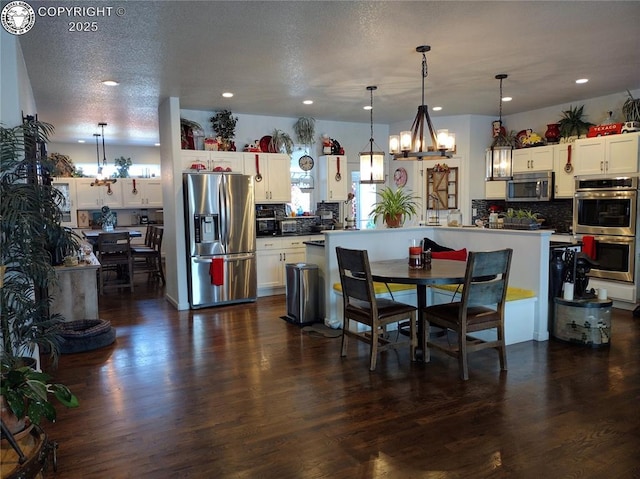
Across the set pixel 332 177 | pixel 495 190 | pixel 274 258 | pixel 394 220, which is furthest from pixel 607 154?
pixel 274 258

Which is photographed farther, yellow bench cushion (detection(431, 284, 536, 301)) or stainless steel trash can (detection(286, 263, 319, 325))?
stainless steel trash can (detection(286, 263, 319, 325))

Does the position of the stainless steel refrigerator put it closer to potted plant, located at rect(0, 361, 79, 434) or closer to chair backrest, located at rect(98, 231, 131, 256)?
chair backrest, located at rect(98, 231, 131, 256)

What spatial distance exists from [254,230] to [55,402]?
348 cm

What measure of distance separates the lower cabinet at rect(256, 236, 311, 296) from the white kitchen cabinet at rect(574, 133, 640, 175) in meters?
3.87

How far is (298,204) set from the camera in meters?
7.64

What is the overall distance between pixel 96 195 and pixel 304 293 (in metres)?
7.03

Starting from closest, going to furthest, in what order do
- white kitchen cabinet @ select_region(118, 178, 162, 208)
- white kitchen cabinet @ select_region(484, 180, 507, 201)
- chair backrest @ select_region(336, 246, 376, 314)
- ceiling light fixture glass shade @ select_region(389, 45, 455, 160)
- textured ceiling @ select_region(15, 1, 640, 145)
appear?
textured ceiling @ select_region(15, 1, 640, 145), chair backrest @ select_region(336, 246, 376, 314), ceiling light fixture glass shade @ select_region(389, 45, 455, 160), white kitchen cabinet @ select_region(484, 180, 507, 201), white kitchen cabinet @ select_region(118, 178, 162, 208)

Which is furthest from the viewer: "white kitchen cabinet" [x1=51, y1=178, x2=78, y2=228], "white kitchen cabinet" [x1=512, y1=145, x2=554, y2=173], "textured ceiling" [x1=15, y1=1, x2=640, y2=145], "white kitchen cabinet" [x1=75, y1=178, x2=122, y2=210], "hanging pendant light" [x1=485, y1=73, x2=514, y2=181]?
"white kitchen cabinet" [x1=75, y1=178, x2=122, y2=210]

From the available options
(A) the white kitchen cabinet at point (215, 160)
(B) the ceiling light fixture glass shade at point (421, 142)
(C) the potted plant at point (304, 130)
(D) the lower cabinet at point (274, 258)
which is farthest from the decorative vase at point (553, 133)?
(A) the white kitchen cabinet at point (215, 160)

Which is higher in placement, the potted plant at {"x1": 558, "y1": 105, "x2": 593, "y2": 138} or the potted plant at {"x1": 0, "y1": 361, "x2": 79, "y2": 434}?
the potted plant at {"x1": 558, "y1": 105, "x2": 593, "y2": 138}

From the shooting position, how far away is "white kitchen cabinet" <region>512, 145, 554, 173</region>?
21.7 feet

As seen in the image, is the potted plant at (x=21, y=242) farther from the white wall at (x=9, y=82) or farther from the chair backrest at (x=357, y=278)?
the chair backrest at (x=357, y=278)

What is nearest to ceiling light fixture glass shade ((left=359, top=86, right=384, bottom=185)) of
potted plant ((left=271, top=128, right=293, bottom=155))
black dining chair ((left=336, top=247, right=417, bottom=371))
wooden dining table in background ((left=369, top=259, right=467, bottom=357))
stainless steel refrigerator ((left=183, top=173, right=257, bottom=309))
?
wooden dining table in background ((left=369, top=259, right=467, bottom=357))

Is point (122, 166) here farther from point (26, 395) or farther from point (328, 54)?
point (26, 395)
